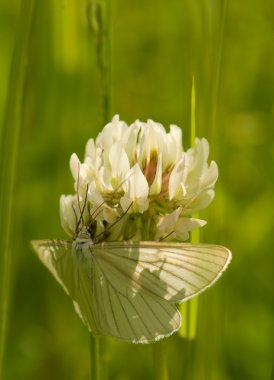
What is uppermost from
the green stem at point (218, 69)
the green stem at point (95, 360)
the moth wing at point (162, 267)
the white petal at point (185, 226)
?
the green stem at point (218, 69)

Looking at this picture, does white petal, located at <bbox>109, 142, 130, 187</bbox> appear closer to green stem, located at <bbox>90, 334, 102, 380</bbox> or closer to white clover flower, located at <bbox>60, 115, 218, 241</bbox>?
white clover flower, located at <bbox>60, 115, 218, 241</bbox>

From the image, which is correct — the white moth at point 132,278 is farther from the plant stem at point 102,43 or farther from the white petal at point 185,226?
the plant stem at point 102,43

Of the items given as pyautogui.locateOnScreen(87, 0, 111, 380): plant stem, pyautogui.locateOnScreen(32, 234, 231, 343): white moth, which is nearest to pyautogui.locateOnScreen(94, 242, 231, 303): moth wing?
pyautogui.locateOnScreen(32, 234, 231, 343): white moth

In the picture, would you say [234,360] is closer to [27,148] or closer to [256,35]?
[27,148]

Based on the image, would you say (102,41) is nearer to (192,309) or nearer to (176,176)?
(176,176)

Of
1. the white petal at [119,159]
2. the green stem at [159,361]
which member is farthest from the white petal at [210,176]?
the green stem at [159,361]

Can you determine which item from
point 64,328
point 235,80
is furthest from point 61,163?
point 235,80
